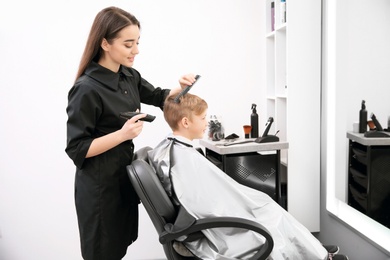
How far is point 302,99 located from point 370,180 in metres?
0.75

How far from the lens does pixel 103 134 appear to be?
1.74 m

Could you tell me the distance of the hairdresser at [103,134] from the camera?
1634 mm

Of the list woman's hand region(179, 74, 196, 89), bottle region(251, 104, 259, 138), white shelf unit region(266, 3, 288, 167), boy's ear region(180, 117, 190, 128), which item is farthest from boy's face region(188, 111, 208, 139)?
white shelf unit region(266, 3, 288, 167)

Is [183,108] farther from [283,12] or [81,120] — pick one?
[283,12]

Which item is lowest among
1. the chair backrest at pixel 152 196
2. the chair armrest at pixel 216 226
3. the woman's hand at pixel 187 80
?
the chair armrest at pixel 216 226

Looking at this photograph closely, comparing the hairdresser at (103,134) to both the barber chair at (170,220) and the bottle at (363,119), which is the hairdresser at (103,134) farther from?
the bottle at (363,119)

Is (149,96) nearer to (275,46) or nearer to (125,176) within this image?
(125,176)

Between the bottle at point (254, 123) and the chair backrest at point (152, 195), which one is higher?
the bottle at point (254, 123)

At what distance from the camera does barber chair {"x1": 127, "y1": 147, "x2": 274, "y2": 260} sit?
58.5 inches

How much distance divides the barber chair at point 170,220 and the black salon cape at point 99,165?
0.21 meters

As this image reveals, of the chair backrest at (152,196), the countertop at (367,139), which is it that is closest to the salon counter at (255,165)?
the countertop at (367,139)

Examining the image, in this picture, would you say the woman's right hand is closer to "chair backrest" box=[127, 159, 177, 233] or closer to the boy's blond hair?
"chair backrest" box=[127, 159, 177, 233]

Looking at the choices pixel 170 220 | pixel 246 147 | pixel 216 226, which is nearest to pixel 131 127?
pixel 170 220

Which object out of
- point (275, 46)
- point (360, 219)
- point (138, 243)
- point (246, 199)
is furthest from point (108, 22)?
point (138, 243)
